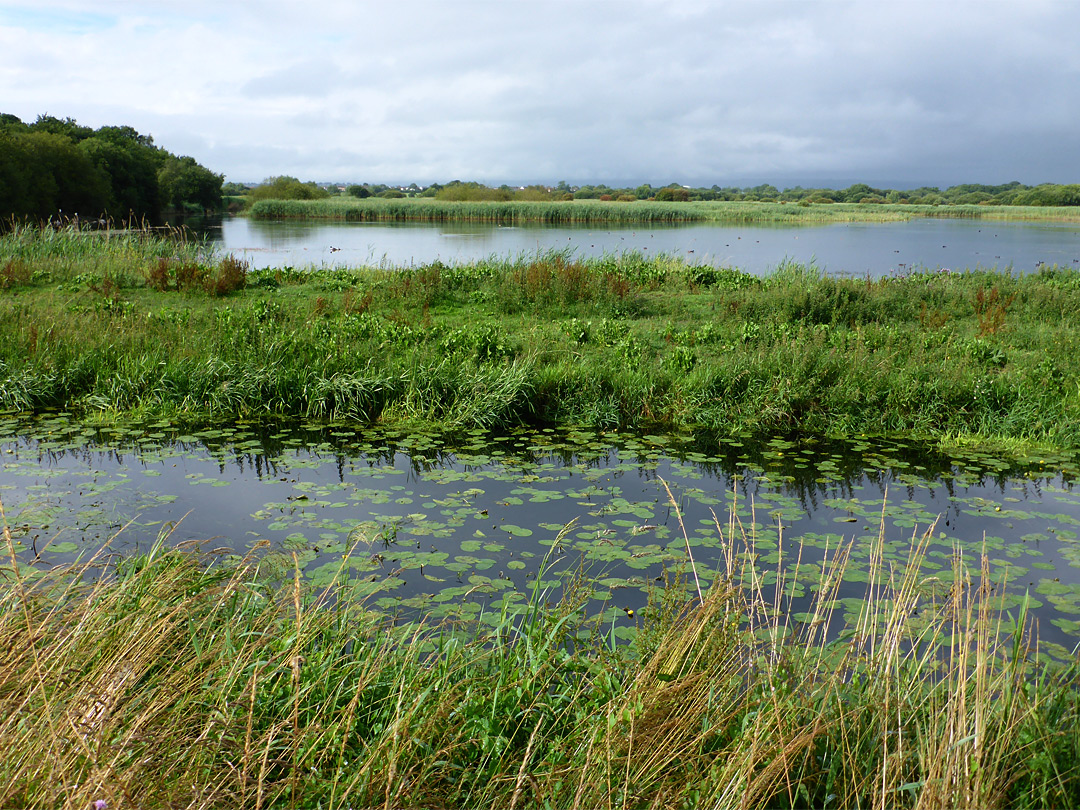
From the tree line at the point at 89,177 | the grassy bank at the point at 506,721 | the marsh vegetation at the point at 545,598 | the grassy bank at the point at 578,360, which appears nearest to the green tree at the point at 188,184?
the tree line at the point at 89,177

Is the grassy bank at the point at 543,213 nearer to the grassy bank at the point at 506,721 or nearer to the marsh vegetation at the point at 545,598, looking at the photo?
the marsh vegetation at the point at 545,598

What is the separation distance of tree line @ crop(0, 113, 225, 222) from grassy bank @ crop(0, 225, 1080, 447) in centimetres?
1445

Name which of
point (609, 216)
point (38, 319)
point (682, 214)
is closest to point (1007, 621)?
point (38, 319)

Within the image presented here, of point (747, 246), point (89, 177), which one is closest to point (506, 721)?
point (747, 246)

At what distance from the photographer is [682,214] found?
56.6m

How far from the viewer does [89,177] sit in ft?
137

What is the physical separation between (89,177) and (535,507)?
46.3 metres

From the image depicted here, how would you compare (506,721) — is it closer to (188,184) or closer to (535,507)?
→ (535,507)

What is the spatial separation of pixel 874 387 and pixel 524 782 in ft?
24.3

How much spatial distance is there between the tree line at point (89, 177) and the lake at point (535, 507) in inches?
716

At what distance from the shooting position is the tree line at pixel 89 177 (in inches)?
1358

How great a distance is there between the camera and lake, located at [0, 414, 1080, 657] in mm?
4742

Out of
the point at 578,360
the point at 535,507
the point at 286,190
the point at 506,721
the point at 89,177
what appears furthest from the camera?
the point at 286,190

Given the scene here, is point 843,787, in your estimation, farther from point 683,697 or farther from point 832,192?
point 832,192
